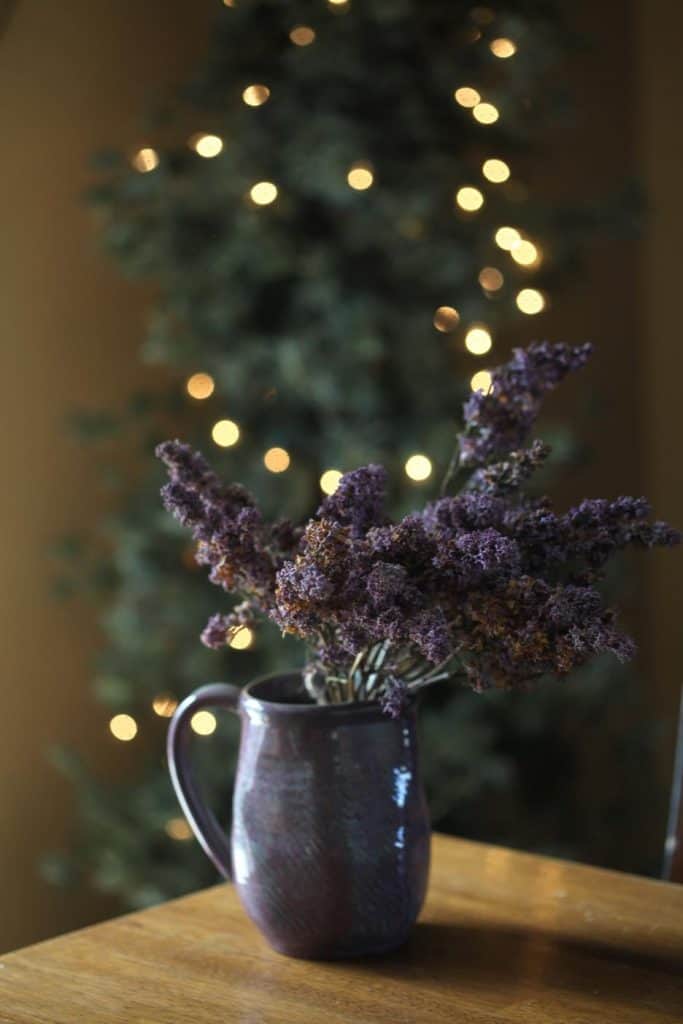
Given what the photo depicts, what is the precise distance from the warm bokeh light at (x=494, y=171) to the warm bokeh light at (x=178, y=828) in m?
1.35

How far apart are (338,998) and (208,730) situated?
5.04 ft

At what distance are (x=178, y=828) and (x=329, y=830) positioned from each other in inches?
59.9

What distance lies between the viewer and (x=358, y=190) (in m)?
2.24

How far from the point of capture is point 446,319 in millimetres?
2365

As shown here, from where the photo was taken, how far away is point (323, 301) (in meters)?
2.28

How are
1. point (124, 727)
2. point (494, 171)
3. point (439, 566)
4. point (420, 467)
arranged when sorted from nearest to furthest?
point (439, 566) < point (420, 467) < point (494, 171) < point (124, 727)

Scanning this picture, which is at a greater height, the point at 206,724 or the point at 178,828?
the point at 206,724

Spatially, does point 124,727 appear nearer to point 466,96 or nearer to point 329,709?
point 466,96

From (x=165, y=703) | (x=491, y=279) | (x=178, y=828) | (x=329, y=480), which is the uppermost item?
(x=491, y=279)

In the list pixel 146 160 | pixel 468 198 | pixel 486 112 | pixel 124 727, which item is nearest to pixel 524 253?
pixel 468 198

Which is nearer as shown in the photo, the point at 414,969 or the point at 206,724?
the point at 414,969

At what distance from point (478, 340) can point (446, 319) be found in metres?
0.07

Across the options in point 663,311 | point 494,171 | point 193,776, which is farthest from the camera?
point 663,311

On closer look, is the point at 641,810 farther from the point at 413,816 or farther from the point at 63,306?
the point at 413,816
